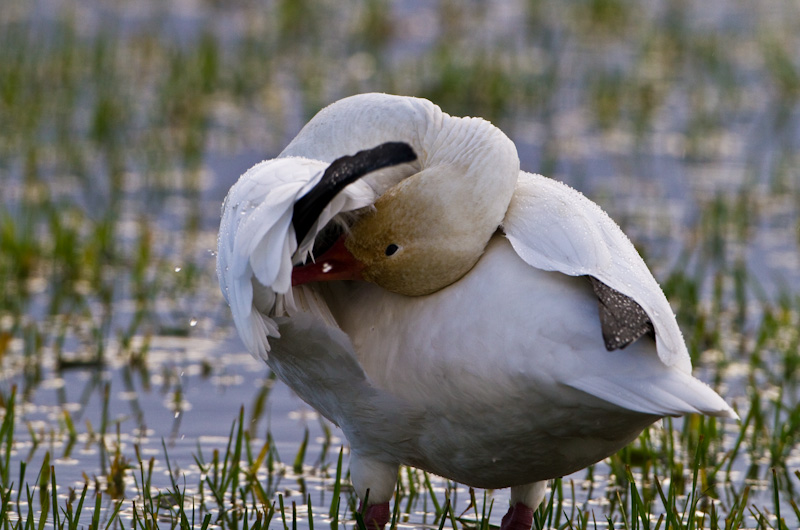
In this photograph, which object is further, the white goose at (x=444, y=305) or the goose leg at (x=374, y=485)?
the goose leg at (x=374, y=485)

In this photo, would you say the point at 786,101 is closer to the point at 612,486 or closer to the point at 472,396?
the point at 612,486

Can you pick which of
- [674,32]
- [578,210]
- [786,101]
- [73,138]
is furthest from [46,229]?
[674,32]

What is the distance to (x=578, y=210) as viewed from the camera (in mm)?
3893

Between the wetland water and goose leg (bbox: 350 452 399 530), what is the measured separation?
446mm

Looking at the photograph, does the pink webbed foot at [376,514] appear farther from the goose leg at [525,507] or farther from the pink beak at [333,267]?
the pink beak at [333,267]

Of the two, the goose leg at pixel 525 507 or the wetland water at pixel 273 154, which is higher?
the wetland water at pixel 273 154

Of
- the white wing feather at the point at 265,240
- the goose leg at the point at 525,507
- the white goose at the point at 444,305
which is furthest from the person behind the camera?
the goose leg at the point at 525,507

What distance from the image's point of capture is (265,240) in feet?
11.0

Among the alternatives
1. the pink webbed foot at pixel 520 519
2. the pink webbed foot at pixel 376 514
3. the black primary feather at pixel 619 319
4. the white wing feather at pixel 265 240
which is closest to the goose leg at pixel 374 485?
the pink webbed foot at pixel 376 514

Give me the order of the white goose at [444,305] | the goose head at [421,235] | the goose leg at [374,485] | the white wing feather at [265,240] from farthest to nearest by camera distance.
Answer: the goose leg at [374,485] < the goose head at [421,235] < the white goose at [444,305] < the white wing feather at [265,240]

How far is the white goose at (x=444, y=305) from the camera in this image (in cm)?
344

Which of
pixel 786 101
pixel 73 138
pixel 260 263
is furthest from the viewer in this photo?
pixel 786 101

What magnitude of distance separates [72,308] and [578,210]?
Result: 378 cm

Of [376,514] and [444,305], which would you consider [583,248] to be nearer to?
[444,305]
